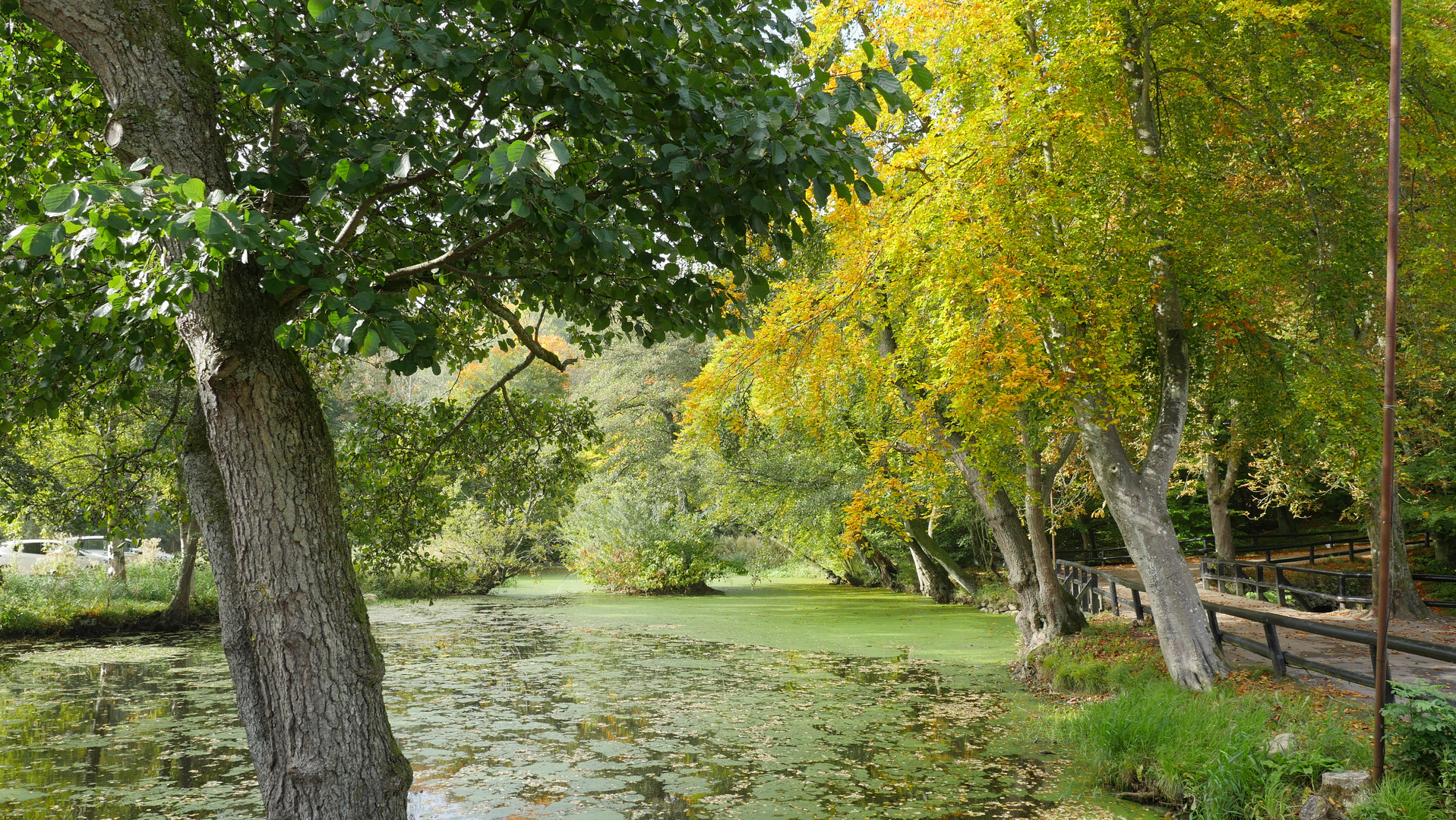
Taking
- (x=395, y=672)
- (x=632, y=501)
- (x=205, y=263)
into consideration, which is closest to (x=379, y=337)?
(x=205, y=263)

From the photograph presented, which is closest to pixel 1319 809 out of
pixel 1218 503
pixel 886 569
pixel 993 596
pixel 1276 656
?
pixel 1276 656

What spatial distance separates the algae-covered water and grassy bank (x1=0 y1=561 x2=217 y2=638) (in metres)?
0.79

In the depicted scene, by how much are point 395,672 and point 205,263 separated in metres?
10.1

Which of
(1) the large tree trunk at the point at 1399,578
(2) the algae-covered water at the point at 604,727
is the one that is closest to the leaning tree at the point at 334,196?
(2) the algae-covered water at the point at 604,727

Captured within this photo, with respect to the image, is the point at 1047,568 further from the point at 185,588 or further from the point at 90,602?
the point at 90,602

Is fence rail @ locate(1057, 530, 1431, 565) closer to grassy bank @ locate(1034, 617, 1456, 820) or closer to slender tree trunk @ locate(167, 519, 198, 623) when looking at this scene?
grassy bank @ locate(1034, 617, 1456, 820)

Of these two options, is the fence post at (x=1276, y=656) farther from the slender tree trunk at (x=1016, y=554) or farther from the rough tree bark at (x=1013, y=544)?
the slender tree trunk at (x=1016, y=554)

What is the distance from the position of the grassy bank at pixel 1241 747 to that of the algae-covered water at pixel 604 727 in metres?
Result: 0.64

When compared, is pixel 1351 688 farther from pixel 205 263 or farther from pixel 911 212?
pixel 205 263

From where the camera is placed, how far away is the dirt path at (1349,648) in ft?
25.6

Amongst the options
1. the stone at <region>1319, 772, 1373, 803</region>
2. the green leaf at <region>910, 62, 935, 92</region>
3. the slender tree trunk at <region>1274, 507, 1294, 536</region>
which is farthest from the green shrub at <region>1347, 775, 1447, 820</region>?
the slender tree trunk at <region>1274, 507, 1294, 536</region>

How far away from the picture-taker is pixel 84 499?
20.0 ft

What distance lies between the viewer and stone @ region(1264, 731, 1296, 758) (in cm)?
530

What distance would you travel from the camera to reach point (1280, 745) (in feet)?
17.9
